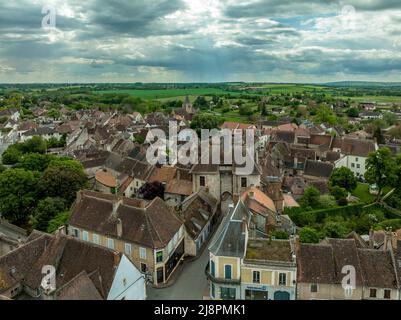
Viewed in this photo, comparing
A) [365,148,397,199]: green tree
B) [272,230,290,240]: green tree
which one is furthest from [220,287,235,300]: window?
[365,148,397,199]: green tree

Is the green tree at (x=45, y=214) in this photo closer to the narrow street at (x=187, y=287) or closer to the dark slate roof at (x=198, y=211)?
the dark slate roof at (x=198, y=211)

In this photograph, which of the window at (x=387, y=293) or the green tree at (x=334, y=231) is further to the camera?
the green tree at (x=334, y=231)

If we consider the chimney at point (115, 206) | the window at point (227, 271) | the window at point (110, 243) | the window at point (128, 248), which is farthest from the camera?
the chimney at point (115, 206)

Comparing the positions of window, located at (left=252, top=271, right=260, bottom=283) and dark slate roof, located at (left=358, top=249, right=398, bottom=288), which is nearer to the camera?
dark slate roof, located at (left=358, top=249, right=398, bottom=288)

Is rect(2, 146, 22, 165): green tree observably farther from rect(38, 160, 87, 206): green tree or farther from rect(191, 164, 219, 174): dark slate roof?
rect(191, 164, 219, 174): dark slate roof

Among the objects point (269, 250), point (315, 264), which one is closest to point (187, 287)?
point (269, 250)

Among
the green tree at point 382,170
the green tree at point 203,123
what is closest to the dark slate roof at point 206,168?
the green tree at point 382,170
